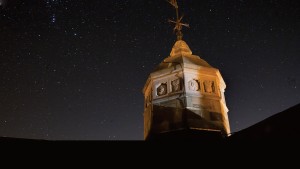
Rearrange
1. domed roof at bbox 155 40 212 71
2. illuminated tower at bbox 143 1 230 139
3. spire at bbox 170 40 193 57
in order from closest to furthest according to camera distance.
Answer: illuminated tower at bbox 143 1 230 139, domed roof at bbox 155 40 212 71, spire at bbox 170 40 193 57

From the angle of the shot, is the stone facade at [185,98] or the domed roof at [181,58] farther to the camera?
the domed roof at [181,58]

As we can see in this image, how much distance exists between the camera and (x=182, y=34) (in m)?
13.6

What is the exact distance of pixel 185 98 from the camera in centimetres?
1034

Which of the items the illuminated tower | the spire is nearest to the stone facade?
the illuminated tower

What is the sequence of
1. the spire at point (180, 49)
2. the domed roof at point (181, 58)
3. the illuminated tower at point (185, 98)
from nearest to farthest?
the illuminated tower at point (185, 98), the domed roof at point (181, 58), the spire at point (180, 49)

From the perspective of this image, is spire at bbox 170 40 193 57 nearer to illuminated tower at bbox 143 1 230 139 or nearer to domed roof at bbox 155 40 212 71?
domed roof at bbox 155 40 212 71

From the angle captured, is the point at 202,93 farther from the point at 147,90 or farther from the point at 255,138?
the point at 255,138

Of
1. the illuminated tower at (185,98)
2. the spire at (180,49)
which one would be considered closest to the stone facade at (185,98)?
the illuminated tower at (185,98)

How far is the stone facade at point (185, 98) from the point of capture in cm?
1010

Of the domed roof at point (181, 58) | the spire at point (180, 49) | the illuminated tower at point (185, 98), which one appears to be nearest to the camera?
the illuminated tower at point (185, 98)

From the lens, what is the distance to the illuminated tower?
10094 mm

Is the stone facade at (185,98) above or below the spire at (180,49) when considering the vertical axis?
below

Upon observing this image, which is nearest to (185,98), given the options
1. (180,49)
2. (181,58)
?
(181,58)

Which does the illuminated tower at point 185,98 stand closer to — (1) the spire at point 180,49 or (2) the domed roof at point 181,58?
(2) the domed roof at point 181,58
